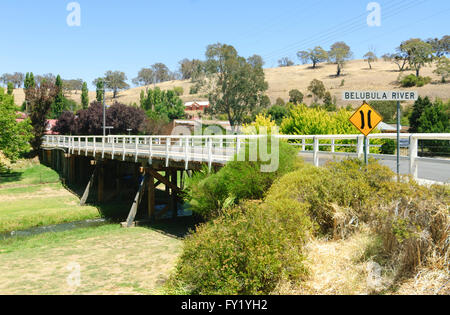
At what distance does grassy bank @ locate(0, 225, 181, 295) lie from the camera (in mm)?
9852

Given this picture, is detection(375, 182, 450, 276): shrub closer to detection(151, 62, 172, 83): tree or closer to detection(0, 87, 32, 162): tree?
detection(0, 87, 32, 162): tree

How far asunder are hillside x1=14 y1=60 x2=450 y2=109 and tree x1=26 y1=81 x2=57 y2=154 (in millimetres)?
42687

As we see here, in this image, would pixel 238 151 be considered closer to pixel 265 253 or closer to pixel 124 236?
pixel 265 253

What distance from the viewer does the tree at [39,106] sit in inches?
1815

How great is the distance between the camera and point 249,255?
664 centimetres

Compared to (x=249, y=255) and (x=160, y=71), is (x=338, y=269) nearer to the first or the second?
(x=249, y=255)

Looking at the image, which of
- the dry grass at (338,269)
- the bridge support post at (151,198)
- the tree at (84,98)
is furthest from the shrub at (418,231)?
the tree at (84,98)

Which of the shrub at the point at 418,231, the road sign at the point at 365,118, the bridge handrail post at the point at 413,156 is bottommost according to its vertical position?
the shrub at the point at 418,231

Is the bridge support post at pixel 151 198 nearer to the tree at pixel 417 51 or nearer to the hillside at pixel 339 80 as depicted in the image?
the hillside at pixel 339 80

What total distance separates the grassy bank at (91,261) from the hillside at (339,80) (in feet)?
230

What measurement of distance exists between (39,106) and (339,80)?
303 ft

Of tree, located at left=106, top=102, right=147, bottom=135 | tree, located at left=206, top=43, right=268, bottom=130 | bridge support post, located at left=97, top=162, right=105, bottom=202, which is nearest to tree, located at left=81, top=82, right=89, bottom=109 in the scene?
tree, located at left=106, top=102, right=147, bottom=135

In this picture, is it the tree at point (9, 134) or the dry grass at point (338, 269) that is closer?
the dry grass at point (338, 269)
